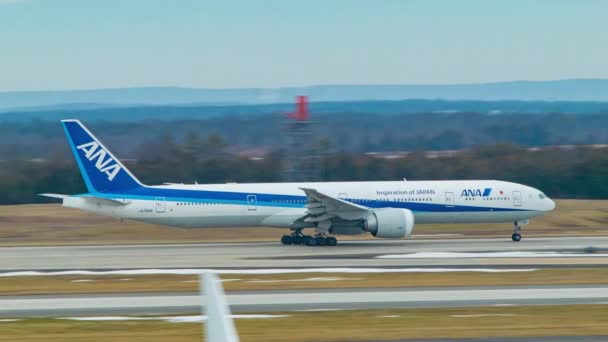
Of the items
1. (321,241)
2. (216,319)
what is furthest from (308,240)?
(216,319)

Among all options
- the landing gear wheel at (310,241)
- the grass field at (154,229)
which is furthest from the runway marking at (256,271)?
the grass field at (154,229)

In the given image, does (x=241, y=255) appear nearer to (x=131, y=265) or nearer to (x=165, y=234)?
(x=131, y=265)

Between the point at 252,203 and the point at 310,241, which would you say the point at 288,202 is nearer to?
the point at 252,203

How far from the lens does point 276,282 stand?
28875 mm

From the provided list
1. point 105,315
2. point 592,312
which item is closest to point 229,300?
point 105,315

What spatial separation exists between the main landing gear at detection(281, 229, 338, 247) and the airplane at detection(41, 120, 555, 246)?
4 centimetres

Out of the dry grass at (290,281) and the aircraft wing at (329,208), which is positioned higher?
the aircraft wing at (329,208)

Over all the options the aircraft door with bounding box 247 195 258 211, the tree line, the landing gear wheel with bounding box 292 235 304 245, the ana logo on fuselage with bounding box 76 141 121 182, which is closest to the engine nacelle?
the landing gear wheel with bounding box 292 235 304 245

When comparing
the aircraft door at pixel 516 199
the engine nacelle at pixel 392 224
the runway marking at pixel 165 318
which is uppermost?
the aircraft door at pixel 516 199

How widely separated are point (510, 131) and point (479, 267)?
16170cm

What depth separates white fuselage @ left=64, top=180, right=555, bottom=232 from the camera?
4144 cm

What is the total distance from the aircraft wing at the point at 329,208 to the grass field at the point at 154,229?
4.52m

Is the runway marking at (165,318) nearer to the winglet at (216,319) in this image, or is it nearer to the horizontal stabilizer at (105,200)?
the winglet at (216,319)

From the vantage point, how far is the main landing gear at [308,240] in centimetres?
4159
